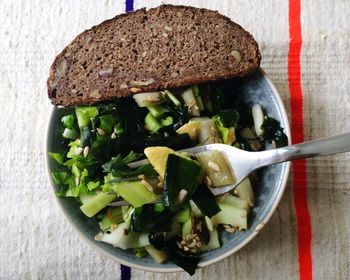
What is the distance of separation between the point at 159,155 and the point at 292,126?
Answer: 0.61 meters

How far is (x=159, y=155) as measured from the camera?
1.49m

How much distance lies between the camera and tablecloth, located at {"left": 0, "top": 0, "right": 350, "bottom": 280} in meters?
1.75

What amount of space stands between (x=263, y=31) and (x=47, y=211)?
1125 millimetres

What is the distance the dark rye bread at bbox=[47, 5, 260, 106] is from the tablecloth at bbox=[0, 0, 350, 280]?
239 millimetres

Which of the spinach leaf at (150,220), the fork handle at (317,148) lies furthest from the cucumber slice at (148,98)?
the fork handle at (317,148)

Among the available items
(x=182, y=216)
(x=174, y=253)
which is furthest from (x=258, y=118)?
(x=174, y=253)

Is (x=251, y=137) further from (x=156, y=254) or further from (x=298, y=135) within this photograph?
(x=156, y=254)

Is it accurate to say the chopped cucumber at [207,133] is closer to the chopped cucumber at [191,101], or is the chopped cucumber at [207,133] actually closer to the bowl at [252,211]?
the chopped cucumber at [191,101]

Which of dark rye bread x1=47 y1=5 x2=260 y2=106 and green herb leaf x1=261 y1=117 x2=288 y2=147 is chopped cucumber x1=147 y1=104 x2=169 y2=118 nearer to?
dark rye bread x1=47 y1=5 x2=260 y2=106

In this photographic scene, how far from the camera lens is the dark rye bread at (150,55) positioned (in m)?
1.65

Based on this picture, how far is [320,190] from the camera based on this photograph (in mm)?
1781

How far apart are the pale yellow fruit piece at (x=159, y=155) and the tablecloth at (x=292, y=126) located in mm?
496

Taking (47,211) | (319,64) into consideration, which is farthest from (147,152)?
(319,64)

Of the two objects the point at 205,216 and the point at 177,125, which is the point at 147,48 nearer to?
the point at 177,125
